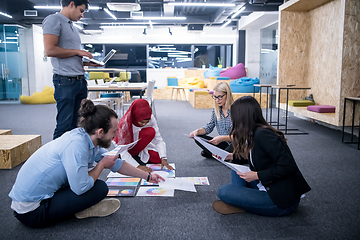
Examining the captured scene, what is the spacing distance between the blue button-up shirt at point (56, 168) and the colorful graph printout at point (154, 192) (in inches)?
26.3

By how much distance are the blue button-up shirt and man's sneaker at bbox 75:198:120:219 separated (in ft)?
0.87

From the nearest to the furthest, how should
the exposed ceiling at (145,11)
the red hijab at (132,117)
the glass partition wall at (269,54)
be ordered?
the red hijab at (132,117), the exposed ceiling at (145,11), the glass partition wall at (269,54)

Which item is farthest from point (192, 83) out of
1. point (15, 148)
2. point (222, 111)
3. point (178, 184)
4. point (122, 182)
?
point (178, 184)

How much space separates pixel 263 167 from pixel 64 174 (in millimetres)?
1119

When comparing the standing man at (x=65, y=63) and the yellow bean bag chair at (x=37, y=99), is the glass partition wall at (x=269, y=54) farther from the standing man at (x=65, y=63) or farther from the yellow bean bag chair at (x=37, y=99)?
the standing man at (x=65, y=63)

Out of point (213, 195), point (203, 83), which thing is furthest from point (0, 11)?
point (213, 195)

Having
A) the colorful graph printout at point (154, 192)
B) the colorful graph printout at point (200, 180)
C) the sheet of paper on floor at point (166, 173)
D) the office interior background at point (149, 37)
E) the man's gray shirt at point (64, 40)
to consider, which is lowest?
the colorful graph printout at point (200, 180)

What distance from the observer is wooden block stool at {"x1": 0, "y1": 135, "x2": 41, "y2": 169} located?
270 cm

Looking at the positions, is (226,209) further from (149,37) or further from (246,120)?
(149,37)

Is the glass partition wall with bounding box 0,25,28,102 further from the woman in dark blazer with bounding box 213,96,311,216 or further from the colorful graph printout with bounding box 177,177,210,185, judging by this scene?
the woman in dark blazer with bounding box 213,96,311,216

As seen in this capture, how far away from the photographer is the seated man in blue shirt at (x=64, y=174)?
146 centimetres

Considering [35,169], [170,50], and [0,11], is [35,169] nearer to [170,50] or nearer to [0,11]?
[0,11]

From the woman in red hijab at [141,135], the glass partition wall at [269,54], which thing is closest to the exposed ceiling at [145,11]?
the glass partition wall at [269,54]

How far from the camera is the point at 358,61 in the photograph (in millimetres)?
3922
